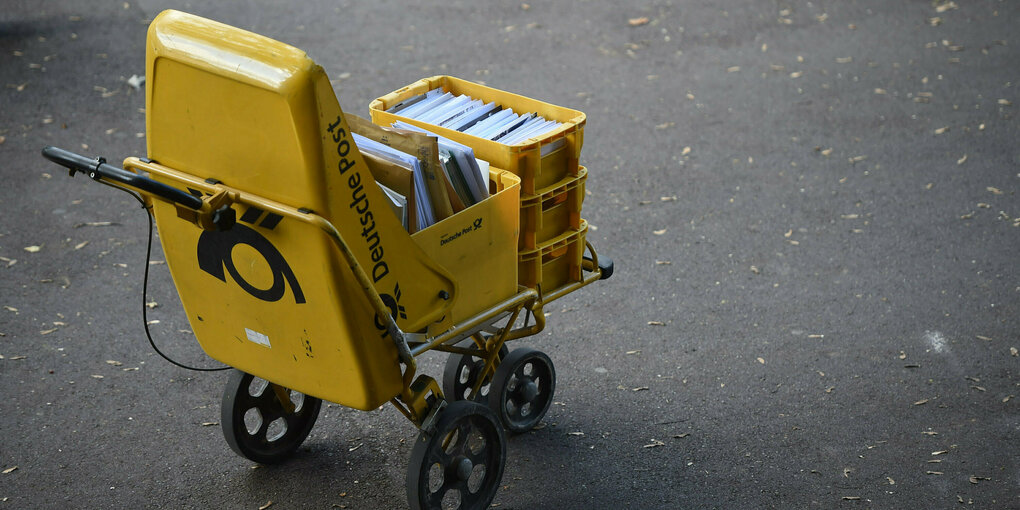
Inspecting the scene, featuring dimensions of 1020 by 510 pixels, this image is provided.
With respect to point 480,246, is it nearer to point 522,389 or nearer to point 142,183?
point 522,389

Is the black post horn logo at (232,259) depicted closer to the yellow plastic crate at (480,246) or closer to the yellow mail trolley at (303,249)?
the yellow mail trolley at (303,249)

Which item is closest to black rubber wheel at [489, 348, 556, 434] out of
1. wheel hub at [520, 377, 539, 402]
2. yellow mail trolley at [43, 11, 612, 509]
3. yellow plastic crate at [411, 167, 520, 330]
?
wheel hub at [520, 377, 539, 402]

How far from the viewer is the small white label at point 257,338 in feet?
12.1

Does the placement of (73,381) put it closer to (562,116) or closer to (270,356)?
(270,356)

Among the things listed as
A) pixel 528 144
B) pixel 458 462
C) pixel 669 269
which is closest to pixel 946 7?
pixel 669 269

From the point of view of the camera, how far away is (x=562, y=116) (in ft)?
14.0

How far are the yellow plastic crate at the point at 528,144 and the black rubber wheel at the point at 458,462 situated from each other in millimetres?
960

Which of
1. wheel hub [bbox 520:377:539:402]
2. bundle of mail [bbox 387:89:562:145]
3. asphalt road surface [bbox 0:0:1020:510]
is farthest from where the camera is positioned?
wheel hub [bbox 520:377:539:402]

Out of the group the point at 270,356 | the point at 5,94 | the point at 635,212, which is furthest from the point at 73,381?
the point at 5,94

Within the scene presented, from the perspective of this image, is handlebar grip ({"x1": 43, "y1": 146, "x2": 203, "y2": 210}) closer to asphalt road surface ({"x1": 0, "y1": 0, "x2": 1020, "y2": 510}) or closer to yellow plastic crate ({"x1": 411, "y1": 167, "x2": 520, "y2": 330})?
yellow plastic crate ({"x1": 411, "y1": 167, "x2": 520, "y2": 330})

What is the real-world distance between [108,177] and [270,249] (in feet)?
1.87

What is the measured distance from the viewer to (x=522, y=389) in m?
4.65

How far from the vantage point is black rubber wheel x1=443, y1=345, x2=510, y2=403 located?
4.75m

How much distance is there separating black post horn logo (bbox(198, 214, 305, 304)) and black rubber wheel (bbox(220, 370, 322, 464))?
81 centimetres
